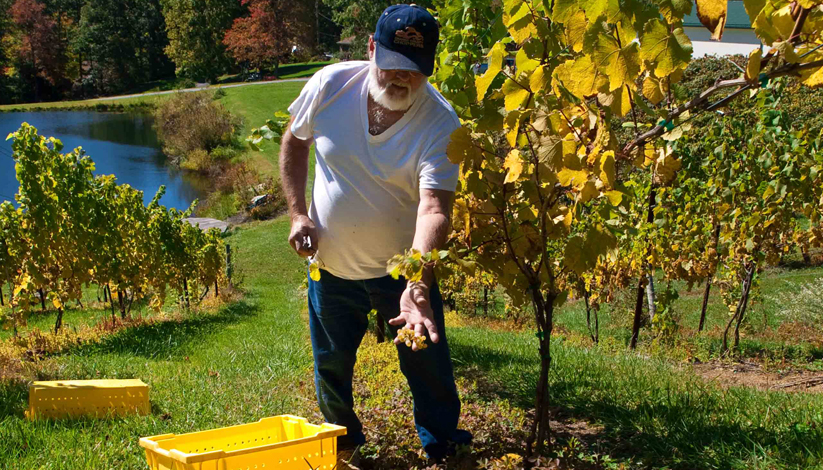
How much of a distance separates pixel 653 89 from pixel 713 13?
27 centimetres

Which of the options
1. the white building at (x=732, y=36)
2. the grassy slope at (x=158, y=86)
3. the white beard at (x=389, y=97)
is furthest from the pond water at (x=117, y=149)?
the white beard at (x=389, y=97)

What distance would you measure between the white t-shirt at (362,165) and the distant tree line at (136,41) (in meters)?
55.1

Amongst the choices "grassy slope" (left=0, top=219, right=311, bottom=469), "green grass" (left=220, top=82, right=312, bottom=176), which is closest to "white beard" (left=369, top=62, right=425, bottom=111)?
"grassy slope" (left=0, top=219, right=311, bottom=469)

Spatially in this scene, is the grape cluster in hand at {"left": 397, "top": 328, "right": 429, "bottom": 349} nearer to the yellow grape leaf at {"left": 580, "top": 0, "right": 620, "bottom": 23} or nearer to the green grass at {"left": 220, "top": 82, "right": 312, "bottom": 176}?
the yellow grape leaf at {"left": 580, "top": 0, "right": 620, "bottom": 23}

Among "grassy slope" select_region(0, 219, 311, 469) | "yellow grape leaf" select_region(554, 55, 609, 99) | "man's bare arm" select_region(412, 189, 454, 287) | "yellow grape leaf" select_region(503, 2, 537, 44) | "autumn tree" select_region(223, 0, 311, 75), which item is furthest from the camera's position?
"autumn tree" select_region(223, 0, 311, 75)

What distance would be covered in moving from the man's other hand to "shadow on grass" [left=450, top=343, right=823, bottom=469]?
1361 millimetres

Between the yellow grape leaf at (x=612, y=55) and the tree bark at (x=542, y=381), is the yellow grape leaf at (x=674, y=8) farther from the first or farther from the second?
the tree bark at (x=542, y=381)

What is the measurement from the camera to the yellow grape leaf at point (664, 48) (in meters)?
1.73

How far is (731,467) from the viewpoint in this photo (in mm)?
2479

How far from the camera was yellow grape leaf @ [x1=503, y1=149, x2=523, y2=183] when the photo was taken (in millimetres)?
2084

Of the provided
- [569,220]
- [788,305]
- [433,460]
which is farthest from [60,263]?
[788,305]

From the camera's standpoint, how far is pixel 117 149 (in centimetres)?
3853

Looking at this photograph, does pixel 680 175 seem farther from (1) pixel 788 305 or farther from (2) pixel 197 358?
(2) pixel 197 358

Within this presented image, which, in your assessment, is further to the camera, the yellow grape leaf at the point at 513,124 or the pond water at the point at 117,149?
the pond water at the point at 117,149
